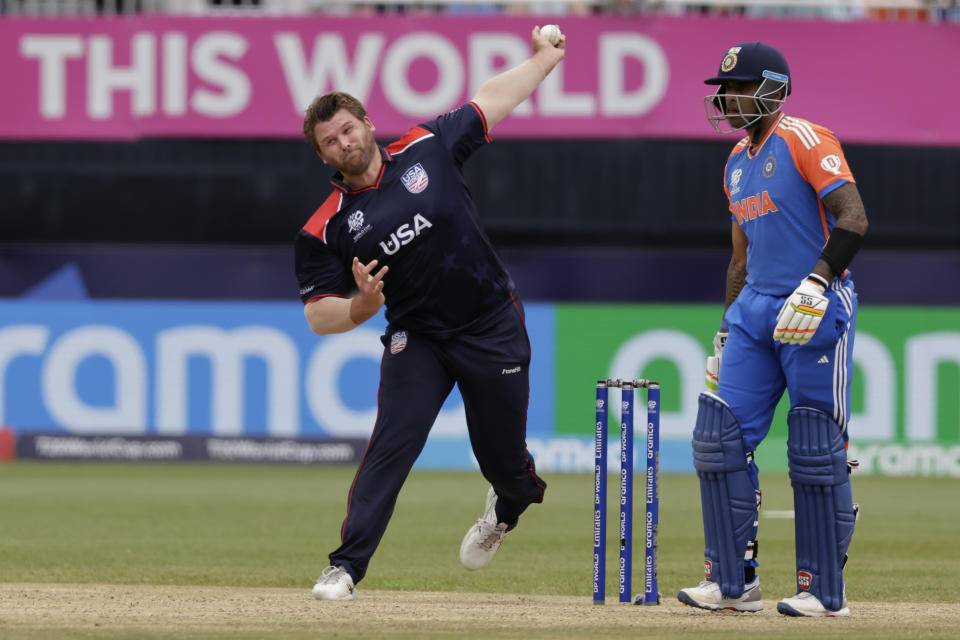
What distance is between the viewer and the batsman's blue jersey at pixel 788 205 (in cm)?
555

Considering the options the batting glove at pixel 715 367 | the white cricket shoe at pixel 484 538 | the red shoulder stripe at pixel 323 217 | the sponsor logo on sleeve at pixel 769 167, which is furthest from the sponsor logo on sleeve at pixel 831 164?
the white cricket shoe at pixel 484 538

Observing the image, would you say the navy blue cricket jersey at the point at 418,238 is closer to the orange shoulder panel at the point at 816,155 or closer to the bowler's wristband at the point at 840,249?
the orange shoulder panel at the point at 816,155

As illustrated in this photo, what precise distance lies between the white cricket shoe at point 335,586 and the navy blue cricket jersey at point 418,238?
984mm

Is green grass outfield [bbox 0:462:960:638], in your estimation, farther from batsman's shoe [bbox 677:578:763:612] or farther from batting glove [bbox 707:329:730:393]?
batting glove [bbox 707:329:730:393]

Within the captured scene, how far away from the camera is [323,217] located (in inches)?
235

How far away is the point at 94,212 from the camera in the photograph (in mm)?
14773

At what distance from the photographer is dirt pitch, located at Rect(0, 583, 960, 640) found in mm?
5027

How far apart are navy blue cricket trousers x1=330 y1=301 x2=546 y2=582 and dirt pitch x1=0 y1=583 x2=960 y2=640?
353 millimetres

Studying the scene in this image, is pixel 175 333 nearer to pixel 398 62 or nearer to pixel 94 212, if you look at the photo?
pixel 94 212

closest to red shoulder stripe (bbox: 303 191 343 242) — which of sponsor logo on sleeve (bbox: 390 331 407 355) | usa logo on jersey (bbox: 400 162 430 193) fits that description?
usa logo on jersey (bbox: 400 162 430 193)

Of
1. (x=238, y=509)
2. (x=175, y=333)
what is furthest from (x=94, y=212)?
(x=238, y=509)

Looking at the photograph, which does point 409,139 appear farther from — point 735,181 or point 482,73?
point 482,73

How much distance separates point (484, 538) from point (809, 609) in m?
1.62

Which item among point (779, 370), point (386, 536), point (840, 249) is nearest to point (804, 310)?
point (840, 249)
